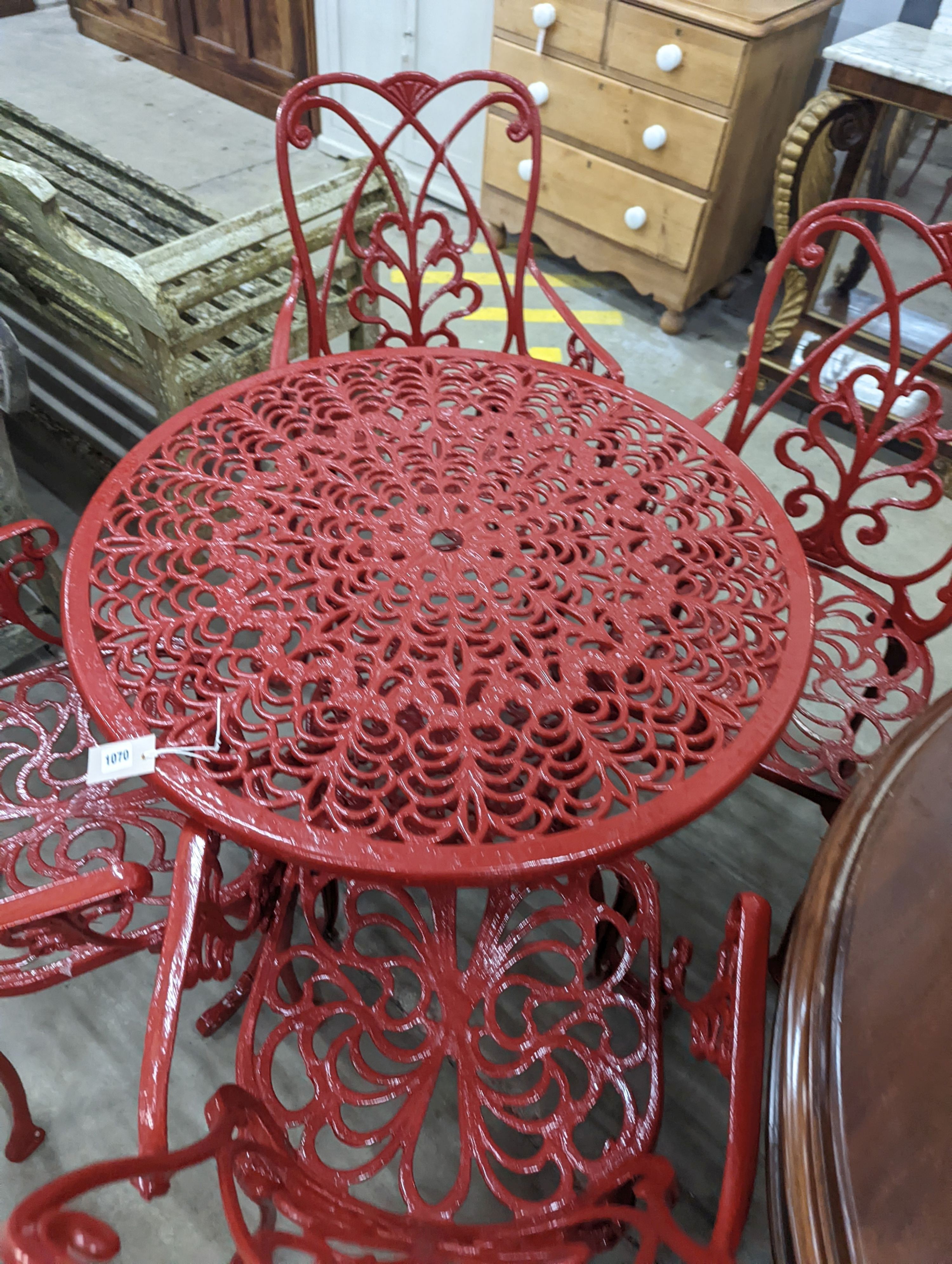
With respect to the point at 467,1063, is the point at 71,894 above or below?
above

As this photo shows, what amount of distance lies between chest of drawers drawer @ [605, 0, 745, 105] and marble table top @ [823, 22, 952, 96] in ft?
0.95

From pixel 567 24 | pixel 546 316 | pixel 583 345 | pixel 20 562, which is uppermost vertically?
pixel 567 24

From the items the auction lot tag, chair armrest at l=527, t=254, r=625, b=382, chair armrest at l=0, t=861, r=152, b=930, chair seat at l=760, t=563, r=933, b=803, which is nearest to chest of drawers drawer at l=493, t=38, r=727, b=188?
chair armrest at l=527, t=254, r=625, b=382

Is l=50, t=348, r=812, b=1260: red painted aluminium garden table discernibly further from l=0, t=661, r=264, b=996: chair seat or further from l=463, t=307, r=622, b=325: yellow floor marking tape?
l=463, t=307, r=622, b=325: yellow floor marking tape

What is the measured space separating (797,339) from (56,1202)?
279cm

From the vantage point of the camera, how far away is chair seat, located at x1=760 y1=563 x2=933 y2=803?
→ 4.09 feet

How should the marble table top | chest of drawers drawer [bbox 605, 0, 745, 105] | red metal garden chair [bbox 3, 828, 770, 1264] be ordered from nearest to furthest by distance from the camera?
red metal garden chair [bbox 3, 828, 770, 1264], the marble table top, chest of drawers drawer [bbox 605, 0, 745, 105]

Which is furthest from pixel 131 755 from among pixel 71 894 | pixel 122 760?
pixel 71 894

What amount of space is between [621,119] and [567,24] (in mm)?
310

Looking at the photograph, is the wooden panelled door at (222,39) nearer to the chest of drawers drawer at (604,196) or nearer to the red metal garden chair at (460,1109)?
the chest of drawers drawer at (604,196)

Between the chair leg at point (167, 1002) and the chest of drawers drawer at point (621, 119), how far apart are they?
7.87 ft

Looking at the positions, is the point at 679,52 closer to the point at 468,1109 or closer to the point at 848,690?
the point at 848,690

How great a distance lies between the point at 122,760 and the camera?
34.5 inches

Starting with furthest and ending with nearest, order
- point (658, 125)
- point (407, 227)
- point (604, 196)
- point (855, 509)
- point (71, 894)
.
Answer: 1. point (604, 196)
2. point (658, 125)
3. point (407, 227)
4. point (855, 509)
5. point (71, 894)
